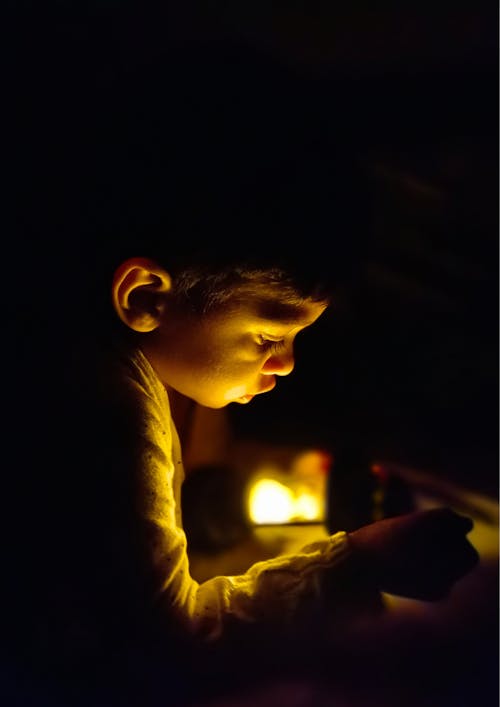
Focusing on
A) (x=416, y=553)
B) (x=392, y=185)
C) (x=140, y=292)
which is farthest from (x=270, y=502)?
(x=392, y=185)

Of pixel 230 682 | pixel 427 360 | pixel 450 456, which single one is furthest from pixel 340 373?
pixel 230 682

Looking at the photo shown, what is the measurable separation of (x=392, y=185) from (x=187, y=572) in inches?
56.2

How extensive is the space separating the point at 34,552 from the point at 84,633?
0.09 m

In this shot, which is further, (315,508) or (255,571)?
(315,508)

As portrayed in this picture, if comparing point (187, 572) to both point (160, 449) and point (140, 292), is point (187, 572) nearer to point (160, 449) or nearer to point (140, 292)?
point (160, 449)

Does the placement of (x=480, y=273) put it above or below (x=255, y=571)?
above

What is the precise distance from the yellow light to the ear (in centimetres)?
40

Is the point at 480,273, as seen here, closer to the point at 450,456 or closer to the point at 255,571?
the point at 450,456

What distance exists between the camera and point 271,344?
Answer: 0.72 meters

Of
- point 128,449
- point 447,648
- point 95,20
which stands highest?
point 95,20

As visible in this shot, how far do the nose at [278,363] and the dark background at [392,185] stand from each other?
0.12 meters

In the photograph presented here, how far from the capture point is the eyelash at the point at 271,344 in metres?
0.71

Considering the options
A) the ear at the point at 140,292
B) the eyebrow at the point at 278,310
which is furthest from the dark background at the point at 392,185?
the ear at the point at 140,292

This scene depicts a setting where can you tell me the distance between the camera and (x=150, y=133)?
65 centimetres
